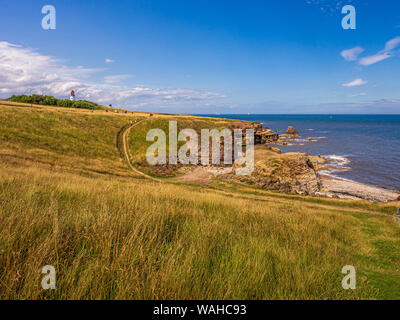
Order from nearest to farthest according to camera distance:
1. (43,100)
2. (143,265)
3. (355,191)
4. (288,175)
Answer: (143,265) → (355,191) → (288,175) → (43,100)

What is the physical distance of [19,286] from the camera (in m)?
2.57

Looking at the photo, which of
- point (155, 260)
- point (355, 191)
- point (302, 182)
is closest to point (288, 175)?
point (302, 182)

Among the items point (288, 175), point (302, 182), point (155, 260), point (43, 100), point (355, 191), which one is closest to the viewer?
point (155, 260)

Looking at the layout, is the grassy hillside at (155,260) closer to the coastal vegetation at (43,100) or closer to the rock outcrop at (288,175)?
the rock outcrop at (288,175)

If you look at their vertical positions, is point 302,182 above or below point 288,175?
below

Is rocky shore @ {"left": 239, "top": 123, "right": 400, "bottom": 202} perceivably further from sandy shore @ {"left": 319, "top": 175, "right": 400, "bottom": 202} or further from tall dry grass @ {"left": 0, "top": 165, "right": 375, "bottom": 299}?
tall dry grass @ {"left": 0, "top": 165, "right": 375, "bottom": 299}

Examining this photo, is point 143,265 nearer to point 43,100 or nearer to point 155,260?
point 155,260

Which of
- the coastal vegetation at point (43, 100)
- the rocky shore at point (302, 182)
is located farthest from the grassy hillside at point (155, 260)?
the coastal vegetation at point (43, 100)

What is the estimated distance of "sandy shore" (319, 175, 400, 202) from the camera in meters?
26.1

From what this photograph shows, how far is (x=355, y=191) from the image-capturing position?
28375 mm

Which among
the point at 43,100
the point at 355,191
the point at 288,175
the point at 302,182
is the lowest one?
the point at 355,191

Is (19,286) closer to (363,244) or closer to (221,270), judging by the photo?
(221,270)

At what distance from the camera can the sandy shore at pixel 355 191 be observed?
26.1m

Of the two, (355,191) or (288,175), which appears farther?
(288,175)
